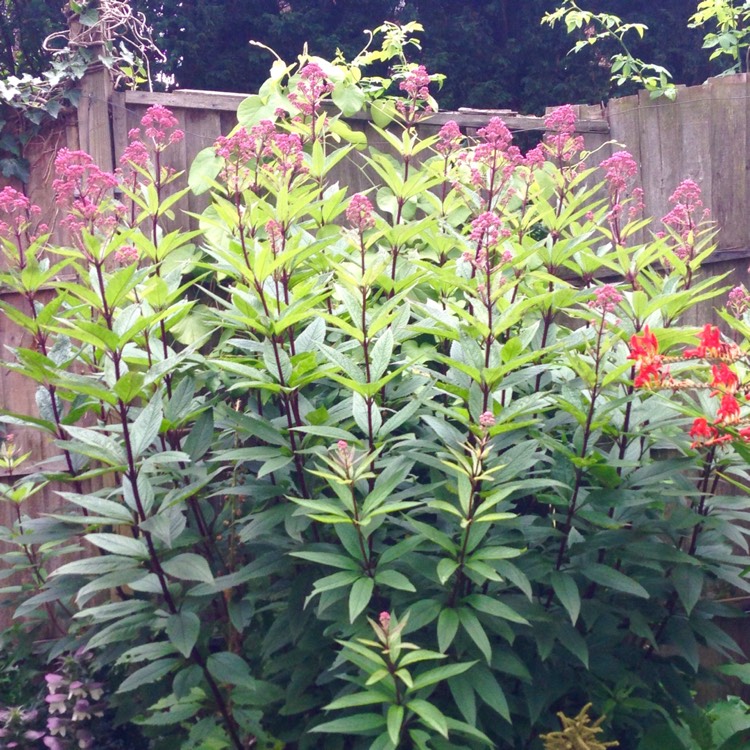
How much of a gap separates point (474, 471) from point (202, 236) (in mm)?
2195

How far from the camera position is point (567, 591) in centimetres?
216

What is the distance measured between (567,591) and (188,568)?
95 centimetres

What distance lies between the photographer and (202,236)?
148 inches

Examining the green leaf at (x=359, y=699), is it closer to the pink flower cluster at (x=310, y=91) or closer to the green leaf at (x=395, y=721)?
the green leaf at (x=395, y=721)

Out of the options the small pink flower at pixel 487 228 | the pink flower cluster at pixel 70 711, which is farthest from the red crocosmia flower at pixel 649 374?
the pink flower cluster at pixel 70 711

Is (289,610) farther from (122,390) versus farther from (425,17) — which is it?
(425,17)

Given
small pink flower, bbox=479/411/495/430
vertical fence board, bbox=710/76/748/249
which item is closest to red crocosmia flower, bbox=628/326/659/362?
small pink flower, bbox=479/411/495/430

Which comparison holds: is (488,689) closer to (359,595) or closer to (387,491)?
(359,595)

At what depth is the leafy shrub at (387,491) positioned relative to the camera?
2064 millimetres

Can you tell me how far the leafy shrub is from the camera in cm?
206

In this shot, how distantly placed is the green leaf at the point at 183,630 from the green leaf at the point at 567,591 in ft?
2.97

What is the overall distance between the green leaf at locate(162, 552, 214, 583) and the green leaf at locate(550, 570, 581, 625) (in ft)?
2.82

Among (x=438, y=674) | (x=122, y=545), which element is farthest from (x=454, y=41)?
(x=438, y=674)

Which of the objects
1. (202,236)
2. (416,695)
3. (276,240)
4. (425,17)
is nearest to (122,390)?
(276,240)
